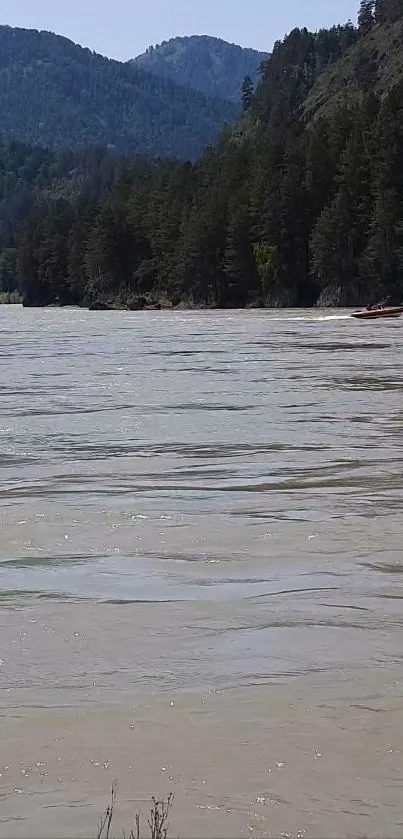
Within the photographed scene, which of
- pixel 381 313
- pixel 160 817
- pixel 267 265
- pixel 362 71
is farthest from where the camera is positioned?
pixel 362 71

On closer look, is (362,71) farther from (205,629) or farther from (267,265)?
(205,629)

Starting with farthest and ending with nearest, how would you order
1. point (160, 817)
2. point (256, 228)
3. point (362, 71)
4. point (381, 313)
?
point (362, 71), point (256, 228), point (381, 313), point (160, 817)

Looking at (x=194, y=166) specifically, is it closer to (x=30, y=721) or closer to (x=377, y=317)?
(x=377, y=317)

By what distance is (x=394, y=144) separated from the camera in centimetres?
9400

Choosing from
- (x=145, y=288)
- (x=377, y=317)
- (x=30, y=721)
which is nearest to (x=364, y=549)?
(x=30, y=721)

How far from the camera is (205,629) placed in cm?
624

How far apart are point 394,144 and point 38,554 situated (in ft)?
297

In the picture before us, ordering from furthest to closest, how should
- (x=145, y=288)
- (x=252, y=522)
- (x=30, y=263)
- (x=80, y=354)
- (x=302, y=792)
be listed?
(x=30, y=263) < (x=145, y=288) < (x=80, y=354) < (x=252, y=522) < (x=302, y=792)

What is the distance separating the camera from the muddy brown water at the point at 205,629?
13.9 ft

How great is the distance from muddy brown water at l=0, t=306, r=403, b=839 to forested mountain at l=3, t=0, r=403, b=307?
269ft

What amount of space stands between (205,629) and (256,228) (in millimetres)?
106621

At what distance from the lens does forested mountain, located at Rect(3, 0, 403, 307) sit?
97.2 meters

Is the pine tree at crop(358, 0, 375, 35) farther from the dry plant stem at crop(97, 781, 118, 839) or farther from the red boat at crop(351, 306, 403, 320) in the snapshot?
the dry plant stem at crop(97, 781, 118, 839)

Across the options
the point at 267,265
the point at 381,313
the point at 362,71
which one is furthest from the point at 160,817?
the point at 362,71
